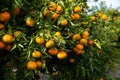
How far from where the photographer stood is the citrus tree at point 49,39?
462cm

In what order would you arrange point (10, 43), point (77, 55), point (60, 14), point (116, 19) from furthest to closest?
point (116, 19) < point (77, 55) < point (60, 14) < point (10, 43)

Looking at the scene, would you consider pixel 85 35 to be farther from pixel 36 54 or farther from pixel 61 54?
pixel 36 54

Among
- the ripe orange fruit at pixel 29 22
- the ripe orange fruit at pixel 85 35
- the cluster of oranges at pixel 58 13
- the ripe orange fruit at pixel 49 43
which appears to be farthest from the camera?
the ripe orange fruit at pixel 85 35

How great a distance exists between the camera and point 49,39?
4.66 metres

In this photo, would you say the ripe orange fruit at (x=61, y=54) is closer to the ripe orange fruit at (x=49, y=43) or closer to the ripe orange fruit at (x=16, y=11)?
the ripe orange fruit at (x=49, y=43)

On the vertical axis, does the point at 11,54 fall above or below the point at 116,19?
above

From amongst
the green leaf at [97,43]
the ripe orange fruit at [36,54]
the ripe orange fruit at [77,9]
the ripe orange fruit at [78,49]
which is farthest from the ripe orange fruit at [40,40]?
the green leaf at [97,43]

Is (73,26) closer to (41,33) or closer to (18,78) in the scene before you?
(41,33)

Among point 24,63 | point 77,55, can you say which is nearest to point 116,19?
point 77,55

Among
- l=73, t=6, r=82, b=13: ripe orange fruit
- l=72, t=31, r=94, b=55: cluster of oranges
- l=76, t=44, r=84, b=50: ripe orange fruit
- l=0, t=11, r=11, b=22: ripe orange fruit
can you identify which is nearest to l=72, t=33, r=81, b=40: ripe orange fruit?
l=72, t=31, r=94, b=55: cluster of oranges

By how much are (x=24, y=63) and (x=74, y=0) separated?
1.21 m

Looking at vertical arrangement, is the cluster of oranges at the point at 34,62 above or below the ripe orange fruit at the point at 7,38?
below

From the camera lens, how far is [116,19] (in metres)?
12.0

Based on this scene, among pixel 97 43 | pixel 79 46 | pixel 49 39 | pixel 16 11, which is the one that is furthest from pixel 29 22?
pixel 97 43
